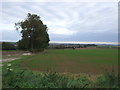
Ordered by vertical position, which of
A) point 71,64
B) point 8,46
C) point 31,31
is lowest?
point 71,64

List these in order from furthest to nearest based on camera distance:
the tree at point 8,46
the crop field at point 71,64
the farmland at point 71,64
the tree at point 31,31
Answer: the tree at point 8,46
the tree at point 31,31
the farmland at point 71,64
the crop field at point 71,64

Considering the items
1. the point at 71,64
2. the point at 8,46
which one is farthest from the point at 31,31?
the point at 71,64

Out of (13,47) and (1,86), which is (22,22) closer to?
(13,47)

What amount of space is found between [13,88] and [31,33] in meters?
39.9

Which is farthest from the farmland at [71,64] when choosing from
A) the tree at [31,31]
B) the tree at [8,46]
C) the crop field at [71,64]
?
the tree at [8,46]

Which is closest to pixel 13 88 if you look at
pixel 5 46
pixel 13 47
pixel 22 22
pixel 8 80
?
pixel 8 80

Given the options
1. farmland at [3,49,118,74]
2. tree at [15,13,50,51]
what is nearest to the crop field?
farmland at [3,49,118,74]

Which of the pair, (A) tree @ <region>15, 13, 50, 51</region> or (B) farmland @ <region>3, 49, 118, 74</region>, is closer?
(B) farmland @ <region>3, 49, 118, 74</region>

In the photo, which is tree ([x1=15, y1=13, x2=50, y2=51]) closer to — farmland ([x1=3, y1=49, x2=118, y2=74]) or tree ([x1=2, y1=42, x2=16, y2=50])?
tree ([x1=2, y1=42, x2=16, y2=50])

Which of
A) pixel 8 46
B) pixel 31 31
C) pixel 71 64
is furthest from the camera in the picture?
pixel 8 46

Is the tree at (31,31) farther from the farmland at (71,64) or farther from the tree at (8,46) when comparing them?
the farmland at (71,64)

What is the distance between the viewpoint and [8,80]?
6.04m

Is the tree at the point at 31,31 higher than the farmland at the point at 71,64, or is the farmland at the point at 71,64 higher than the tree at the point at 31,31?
the tree at the point at 31,31

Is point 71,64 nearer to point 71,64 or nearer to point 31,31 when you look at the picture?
point 71,64
